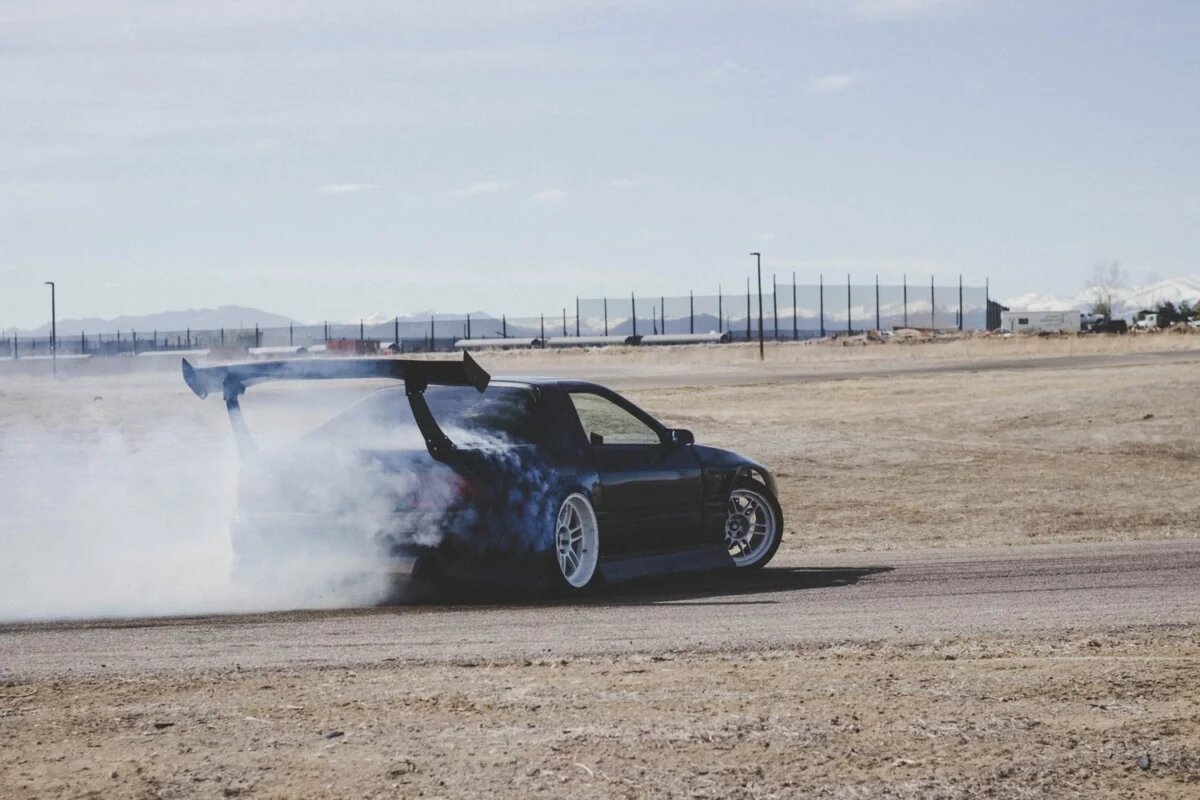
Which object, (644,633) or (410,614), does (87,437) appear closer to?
(410,614)

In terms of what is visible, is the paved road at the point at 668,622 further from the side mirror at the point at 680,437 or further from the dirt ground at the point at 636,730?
the side mirror at the point at 680,437

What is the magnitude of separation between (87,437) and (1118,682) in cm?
2074

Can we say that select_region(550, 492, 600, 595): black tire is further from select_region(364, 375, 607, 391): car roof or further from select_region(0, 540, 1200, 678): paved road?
select_region(364, 375, 607, 391): car roof

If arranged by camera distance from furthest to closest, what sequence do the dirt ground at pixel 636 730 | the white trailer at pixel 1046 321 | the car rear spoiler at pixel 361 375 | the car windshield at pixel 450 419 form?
the white trailer at pixel 1046 321 → the car windshield at pixel 450 419 → the car rear spoiler at pixel 361 375 → the dirt ground at pixel 636 730

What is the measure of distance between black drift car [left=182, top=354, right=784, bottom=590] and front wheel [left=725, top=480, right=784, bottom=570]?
1.23 m

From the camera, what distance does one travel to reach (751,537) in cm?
1234

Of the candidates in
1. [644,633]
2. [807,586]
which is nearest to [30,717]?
[644,633]

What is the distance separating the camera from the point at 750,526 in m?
12.3

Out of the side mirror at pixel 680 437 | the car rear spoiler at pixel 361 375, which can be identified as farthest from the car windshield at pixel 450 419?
the side mirror at pixel 680 437

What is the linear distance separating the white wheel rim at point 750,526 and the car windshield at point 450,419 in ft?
7.62

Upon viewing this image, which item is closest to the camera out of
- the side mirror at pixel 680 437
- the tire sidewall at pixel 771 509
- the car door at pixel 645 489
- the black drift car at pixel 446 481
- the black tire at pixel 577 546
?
the black drift car at pixel 446 481

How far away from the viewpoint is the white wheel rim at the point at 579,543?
34.4 ft

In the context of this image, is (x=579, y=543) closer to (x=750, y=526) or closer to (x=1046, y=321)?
(x=750, y=526)

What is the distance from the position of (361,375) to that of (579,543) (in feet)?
6.74
